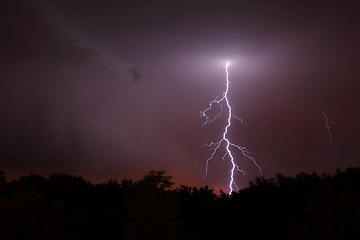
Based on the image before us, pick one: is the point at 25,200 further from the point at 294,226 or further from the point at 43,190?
the point at 294,226

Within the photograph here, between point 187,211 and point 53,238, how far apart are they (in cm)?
407

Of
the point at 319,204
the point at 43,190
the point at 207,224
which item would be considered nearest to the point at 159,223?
the point at 207,224

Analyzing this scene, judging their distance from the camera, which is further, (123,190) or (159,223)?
(123,190)

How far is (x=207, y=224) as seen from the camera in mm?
10375

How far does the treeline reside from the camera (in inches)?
300

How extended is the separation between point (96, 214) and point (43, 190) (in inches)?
156

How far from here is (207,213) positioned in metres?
10.8

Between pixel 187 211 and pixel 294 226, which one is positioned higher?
pixel 187 211

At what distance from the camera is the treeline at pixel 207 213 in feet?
25.0

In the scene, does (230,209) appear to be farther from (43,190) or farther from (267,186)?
(43,190)

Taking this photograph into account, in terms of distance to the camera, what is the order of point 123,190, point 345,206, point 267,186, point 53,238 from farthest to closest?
point 123,190 → point 53,238 → point 267,186 → point 345,206

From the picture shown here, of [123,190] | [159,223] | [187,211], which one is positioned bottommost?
[159,223]

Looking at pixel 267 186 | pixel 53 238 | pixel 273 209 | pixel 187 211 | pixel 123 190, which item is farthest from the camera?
pixel 123 190

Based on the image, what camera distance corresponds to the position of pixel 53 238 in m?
10.7
